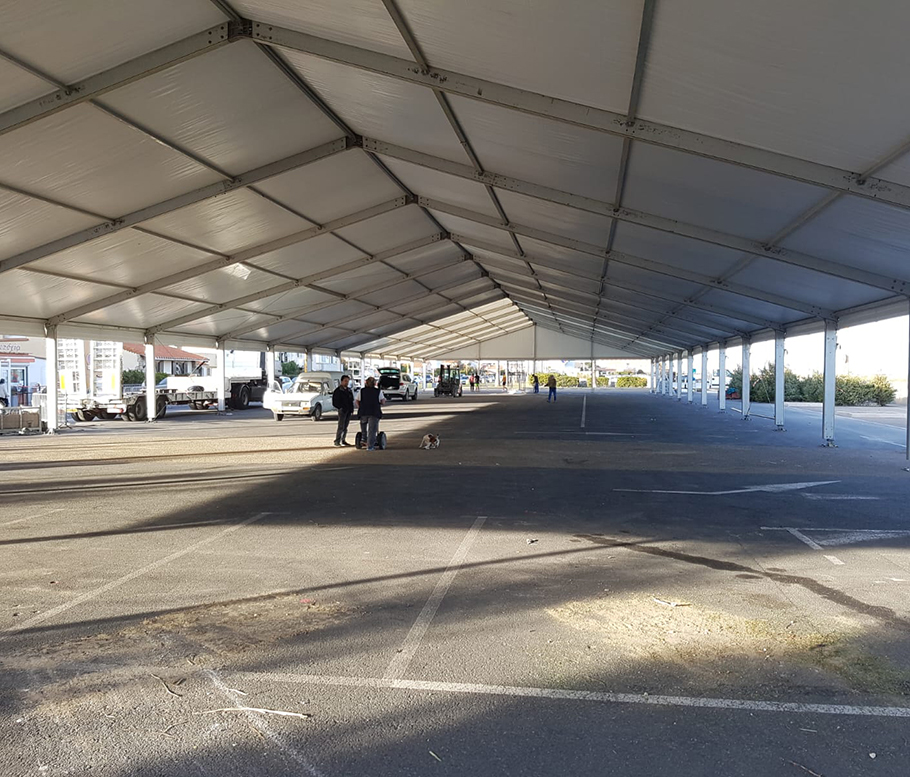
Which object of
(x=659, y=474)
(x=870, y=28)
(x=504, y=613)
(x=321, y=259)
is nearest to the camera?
(x=504, y=613)

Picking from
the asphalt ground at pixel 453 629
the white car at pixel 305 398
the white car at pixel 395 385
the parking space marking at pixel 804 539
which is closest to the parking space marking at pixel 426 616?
the asphalt ground at pixel 453 629

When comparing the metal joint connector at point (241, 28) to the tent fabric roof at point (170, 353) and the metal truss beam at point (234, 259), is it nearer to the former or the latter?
the metal truss beam at point (234, 259)

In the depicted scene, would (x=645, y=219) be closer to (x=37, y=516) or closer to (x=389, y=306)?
(x=37, y=516)

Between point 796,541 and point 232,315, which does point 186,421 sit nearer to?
point 232,315

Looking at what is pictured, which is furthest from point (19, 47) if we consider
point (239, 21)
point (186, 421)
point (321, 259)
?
point (186, 421)

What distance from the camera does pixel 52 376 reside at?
2614cm

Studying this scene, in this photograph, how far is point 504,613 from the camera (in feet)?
20.5

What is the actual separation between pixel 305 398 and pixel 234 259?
8.13 m

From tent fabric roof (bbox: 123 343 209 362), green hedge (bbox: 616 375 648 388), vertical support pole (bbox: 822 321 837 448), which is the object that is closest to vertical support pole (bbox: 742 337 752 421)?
vertical support pole (bbox: 822 321 837 448)

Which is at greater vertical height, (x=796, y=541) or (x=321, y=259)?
(x=321, y=259)

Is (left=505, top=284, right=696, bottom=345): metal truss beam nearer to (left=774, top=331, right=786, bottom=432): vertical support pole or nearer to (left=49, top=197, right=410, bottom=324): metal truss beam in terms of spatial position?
(left=774, top=331, right=786, bottom=432): vertical support pole

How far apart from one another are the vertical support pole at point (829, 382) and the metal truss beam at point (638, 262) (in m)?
0.62

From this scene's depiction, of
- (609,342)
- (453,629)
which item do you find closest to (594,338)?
(609,342)

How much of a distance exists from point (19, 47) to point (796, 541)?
12.2 metres
